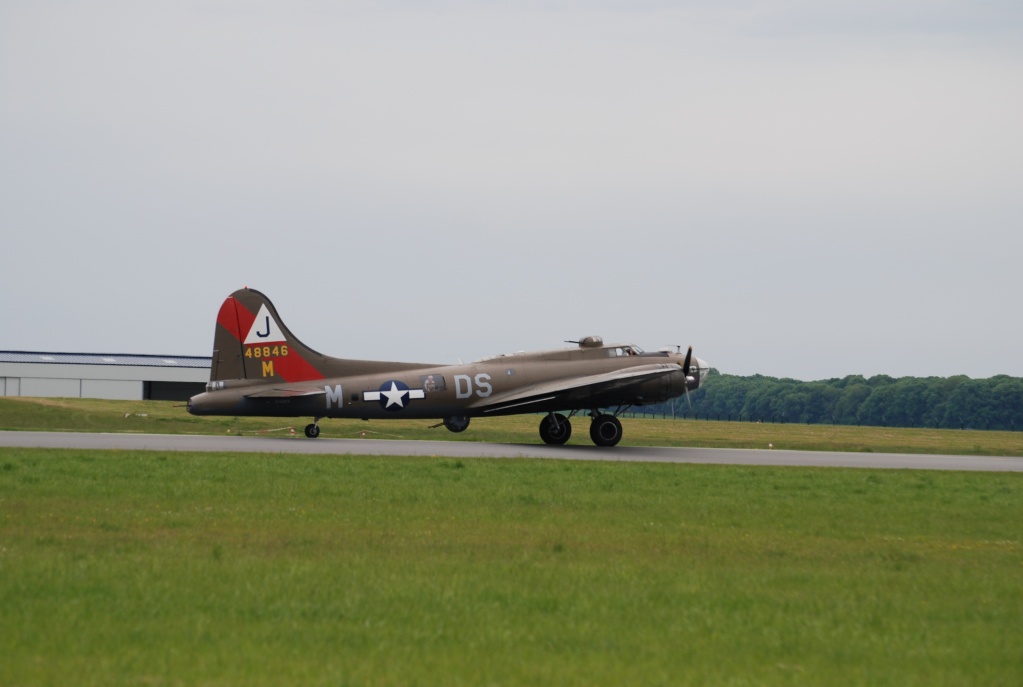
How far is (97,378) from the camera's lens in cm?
9906

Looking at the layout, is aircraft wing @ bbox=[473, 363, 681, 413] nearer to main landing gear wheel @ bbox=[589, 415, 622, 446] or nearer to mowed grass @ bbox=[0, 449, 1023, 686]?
main landing gear wheel @ bbox=[589, 415, 622, 446]

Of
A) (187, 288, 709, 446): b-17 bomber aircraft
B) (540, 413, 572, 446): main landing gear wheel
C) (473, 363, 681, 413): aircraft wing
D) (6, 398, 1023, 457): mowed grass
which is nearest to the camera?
(187, 288, 709, 446): b-17 bomber aircraft

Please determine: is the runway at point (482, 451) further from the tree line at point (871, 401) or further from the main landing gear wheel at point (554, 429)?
the tree line at point (871, 401)

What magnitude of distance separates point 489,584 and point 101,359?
101 m

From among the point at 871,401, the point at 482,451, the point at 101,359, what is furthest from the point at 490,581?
the point at 871,401

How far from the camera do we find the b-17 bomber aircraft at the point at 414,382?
128 feet

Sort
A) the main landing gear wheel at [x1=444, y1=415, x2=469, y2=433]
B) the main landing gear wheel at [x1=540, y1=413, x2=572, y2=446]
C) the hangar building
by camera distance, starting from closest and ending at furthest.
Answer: the main landing gear wheel at [x1=444, y1=415, x2=469, y2=433] → the main landing gear wheel at [x1=540, y1=413, x2=572, y2=446] → the hangar building

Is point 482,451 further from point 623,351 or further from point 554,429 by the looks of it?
point 623,351

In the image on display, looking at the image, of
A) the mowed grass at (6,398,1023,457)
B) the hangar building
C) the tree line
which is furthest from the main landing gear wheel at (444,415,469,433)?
the tree line

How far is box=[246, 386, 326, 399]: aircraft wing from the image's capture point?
127ft

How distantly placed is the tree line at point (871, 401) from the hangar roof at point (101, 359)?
187 feet

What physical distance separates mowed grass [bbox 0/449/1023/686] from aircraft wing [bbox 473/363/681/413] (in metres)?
15.9

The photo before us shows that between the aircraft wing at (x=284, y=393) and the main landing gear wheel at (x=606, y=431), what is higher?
the aircraft wing at (x=284, y=393)

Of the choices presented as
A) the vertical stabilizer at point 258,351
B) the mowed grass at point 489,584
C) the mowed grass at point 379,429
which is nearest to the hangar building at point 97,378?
the mowed grass at point 379,429
